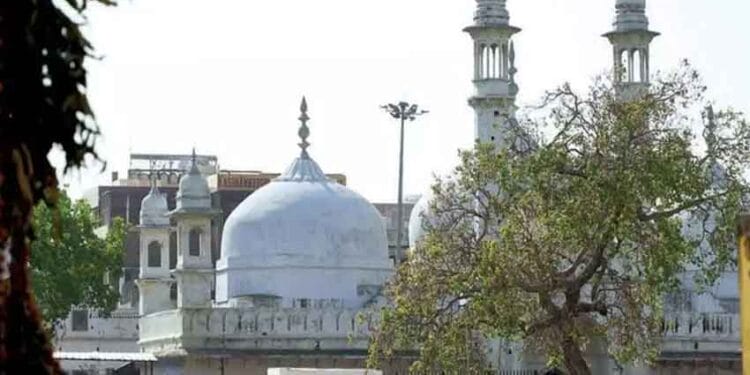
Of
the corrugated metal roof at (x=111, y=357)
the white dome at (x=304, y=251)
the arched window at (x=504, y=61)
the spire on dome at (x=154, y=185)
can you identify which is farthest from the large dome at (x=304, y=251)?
the spire on dome at (x=154, y=185)

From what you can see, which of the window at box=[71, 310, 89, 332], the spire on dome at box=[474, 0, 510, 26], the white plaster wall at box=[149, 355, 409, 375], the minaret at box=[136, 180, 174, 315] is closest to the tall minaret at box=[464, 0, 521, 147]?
the spire on dome at box=[474, 0, 510, 26]

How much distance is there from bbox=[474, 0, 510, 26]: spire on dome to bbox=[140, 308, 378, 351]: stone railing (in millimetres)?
6560

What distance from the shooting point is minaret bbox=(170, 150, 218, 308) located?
54750 mm

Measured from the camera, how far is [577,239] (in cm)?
3000

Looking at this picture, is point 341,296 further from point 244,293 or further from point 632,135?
point 632,135

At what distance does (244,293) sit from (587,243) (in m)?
26.6

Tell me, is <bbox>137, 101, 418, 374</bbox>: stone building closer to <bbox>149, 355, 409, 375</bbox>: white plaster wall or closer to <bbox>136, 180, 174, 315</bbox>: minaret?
<bbox>149, 355, 409, 375</bbox>: white plaster wall

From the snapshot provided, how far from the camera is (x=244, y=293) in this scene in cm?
5609

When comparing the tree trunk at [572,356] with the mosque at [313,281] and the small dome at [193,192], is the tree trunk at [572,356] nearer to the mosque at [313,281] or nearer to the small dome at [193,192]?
the mosque at [313,281]

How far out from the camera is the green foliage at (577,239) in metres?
30.0

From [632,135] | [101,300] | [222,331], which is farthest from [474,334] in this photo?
[101,300]

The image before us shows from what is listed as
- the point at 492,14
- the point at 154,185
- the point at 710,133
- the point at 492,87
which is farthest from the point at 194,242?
the point at 710,133

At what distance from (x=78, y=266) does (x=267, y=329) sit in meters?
14.8

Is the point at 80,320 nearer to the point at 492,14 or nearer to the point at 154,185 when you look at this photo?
the point at 154,185
